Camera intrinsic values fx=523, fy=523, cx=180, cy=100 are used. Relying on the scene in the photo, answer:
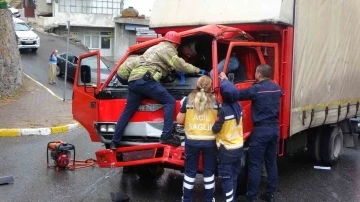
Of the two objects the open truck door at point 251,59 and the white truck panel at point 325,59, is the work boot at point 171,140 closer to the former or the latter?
the open truck door at point 251,59

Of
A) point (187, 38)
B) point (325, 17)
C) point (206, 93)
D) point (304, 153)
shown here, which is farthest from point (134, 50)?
point (304, 153)

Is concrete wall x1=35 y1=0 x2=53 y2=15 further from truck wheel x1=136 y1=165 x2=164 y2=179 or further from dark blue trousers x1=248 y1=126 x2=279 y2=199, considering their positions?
dark blue trousers x1=248 y1=126 x2=279 y2=199

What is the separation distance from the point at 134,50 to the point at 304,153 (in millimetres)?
4715

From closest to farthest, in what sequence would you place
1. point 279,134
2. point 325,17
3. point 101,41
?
point 279,134
point 325,17
point 101,41

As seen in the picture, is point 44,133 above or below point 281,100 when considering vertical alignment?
below

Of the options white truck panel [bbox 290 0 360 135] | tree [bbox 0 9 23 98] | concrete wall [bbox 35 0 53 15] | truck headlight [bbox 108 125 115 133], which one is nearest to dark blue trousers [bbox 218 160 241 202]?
truck headlight [bbox 108 125 115 133]

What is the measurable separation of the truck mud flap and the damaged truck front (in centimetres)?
1

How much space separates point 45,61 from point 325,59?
2240 cm

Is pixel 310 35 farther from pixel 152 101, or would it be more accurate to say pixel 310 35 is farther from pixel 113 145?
pixel 113 145

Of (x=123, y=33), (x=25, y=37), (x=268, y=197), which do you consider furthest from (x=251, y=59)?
A: (x=123, y=33)

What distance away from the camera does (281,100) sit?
7.34 meters

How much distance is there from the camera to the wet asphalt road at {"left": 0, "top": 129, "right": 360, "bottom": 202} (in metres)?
7.23

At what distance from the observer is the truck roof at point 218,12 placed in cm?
702

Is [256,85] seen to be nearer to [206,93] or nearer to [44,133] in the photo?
[206,93]
